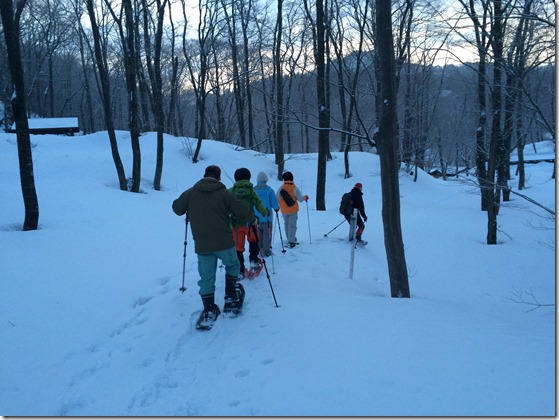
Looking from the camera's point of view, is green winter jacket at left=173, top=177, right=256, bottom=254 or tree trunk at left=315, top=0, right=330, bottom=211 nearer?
green winter jacket at left=173, top=177, right=256, bottom=254

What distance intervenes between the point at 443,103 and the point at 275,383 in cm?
5140

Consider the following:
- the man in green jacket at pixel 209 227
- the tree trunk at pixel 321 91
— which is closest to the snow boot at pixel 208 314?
the man in green jacket at pixel 209 227

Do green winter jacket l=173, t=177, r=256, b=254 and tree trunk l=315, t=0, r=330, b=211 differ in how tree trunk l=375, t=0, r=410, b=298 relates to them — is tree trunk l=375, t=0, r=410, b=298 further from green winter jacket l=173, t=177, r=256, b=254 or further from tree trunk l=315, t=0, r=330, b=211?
tree trunk l=315, t=0, r=330, b=211

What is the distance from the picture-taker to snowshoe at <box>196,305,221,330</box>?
4.64 metres

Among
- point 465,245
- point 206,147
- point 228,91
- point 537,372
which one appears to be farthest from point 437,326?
point 228,91

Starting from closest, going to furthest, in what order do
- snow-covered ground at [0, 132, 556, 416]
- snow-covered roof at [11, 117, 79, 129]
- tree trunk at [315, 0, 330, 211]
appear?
1. snow-covered ground at [0, 132, 556, 416]
2. tree trunk at [315, 0, 330, 211]
3. snow-covered roof at [11, 117, 79, 129]

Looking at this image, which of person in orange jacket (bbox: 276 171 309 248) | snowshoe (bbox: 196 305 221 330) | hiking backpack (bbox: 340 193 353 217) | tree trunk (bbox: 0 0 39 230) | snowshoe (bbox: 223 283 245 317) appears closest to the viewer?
snowshoe (bbox: 196 305 221 330)

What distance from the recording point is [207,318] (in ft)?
15.5

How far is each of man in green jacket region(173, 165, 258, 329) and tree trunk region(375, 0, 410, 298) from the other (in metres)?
2.46

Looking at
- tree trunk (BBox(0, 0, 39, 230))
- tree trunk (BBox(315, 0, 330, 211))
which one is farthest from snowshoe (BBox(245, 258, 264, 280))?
tree trunk (BBox(315, 0, 330, 211))

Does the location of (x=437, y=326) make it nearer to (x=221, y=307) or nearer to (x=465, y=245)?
(x=221, y=307)

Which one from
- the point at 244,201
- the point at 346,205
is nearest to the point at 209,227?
the point at 244,201

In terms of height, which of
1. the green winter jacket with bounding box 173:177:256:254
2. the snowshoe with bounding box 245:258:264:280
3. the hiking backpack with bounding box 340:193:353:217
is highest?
the green winter jacket with bounding box 173:177:256:254

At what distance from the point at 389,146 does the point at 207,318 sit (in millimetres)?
3713
